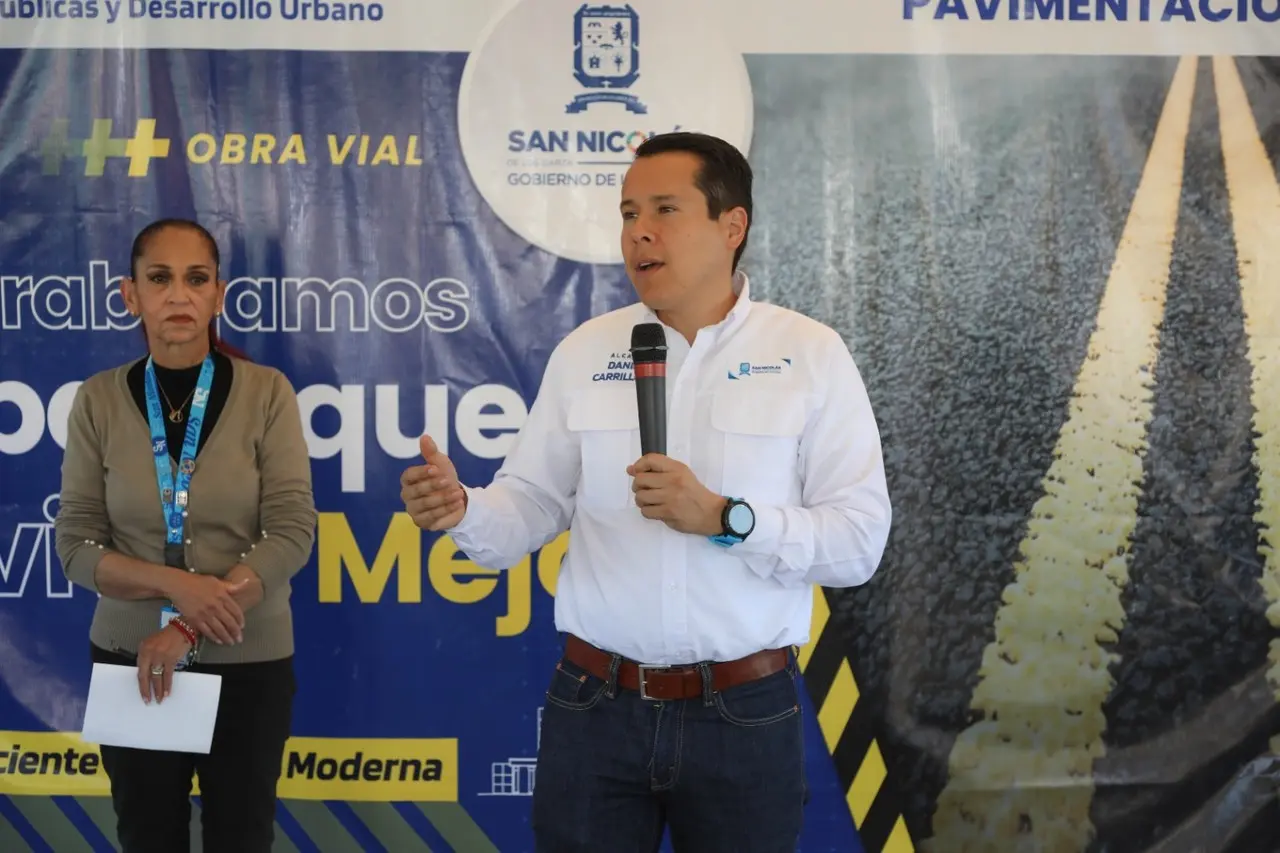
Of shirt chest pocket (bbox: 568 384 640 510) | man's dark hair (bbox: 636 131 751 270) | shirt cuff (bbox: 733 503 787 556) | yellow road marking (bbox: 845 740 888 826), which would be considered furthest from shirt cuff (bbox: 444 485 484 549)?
yellow road marking (bbox: 845 740 888 826)

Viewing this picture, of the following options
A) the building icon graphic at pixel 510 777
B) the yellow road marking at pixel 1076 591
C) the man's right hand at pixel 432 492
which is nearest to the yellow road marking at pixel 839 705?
the yellow road marking at pixel 1076 591

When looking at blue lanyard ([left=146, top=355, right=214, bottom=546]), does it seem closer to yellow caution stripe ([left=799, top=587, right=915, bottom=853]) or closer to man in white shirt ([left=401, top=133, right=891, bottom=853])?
man in white shirt ([left=401, top=133, right=891, bottom=853])

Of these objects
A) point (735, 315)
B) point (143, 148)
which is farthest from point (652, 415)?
point (143, 148)

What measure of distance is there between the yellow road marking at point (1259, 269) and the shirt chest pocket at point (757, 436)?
169 cm

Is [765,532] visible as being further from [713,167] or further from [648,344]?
[713,167]

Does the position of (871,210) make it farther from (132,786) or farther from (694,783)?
(132,786)

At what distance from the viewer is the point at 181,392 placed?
7.35 feet

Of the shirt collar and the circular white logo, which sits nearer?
the shirt collar

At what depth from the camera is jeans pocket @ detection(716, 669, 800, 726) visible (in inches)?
66.4

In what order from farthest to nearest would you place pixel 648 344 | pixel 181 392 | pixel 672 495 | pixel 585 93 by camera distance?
pixel 585 93 < pixel 181 392 < pixel 648 344 < pixel 672 495

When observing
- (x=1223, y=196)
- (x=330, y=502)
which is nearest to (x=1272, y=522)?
(x=1223, y=196)

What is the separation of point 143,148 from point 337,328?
66cm

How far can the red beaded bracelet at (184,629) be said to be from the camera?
2131 mm

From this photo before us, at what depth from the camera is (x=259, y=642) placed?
7.30ft
